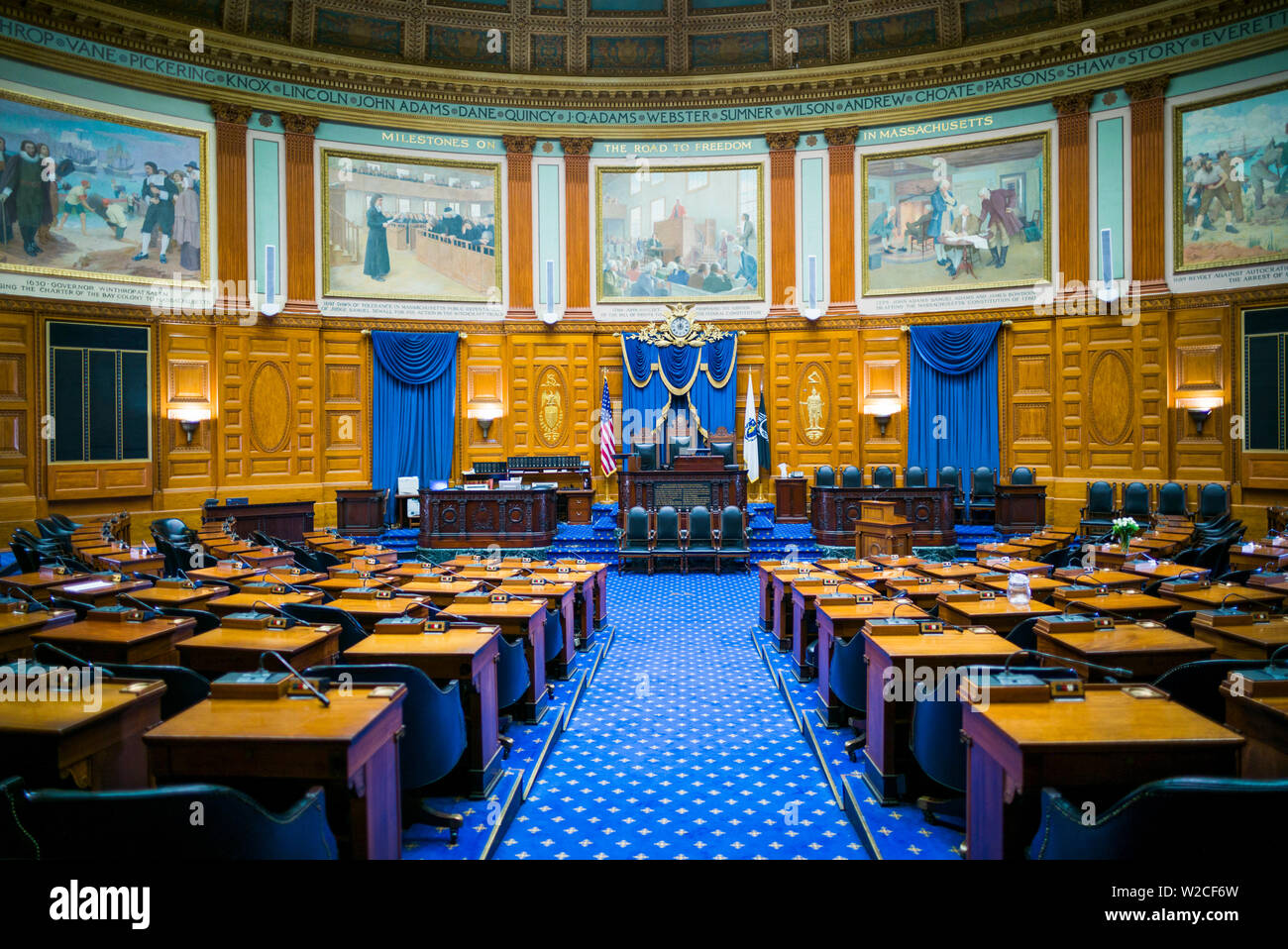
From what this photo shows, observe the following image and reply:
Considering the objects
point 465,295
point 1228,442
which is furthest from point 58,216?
point 1228,442

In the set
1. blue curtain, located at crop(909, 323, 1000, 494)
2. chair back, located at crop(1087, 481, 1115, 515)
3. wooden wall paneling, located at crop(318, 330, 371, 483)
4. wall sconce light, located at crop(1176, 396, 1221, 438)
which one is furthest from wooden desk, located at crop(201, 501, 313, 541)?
wall sconce light, located at crop(1176, 396, 1221, 438)

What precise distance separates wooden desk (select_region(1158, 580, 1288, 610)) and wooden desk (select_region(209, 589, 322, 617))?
19.8 ft

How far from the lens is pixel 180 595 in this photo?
5.50 m

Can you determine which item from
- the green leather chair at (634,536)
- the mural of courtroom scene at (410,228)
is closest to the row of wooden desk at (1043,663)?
the green leather chair at (634,536)

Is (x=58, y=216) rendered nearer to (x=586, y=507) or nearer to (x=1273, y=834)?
(x=586, y=507)

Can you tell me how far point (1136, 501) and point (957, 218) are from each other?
21.7 ft

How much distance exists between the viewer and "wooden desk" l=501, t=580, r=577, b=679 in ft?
20.5

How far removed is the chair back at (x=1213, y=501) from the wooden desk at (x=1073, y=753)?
11.9 m

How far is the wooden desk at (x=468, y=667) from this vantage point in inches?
A: 159

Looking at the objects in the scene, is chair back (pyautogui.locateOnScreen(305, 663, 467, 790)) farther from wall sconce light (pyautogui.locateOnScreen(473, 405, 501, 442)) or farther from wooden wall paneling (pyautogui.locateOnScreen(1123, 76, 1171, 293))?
wooden wall paneling (pyautogui.locateOnScreen(1123, 76, 1171, 293))

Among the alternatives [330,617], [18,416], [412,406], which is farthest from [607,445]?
[330,617]

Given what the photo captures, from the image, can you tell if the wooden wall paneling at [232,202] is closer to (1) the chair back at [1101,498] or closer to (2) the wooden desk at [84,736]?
(2) the wooden desk at [84,736]

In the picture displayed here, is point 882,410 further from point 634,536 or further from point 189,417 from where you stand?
point 189,417

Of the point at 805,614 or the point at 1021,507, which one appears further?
the point at 1021,507
